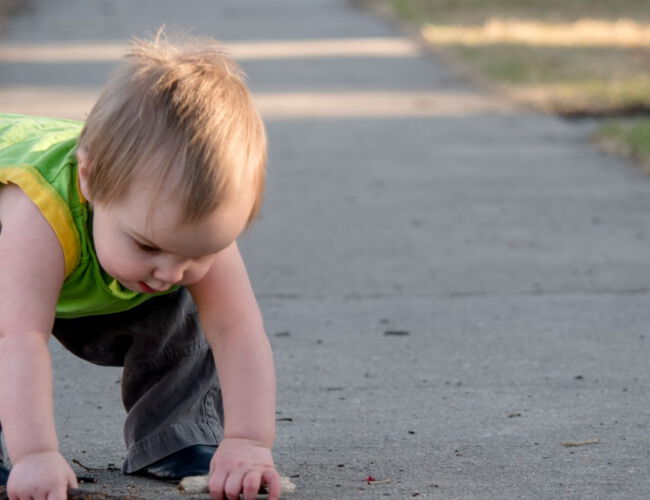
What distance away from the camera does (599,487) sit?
9.41 ft

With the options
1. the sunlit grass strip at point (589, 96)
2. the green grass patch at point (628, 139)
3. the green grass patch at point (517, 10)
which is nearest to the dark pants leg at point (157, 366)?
the green grass patch at point (628, 139)

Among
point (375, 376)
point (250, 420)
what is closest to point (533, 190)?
point (375, 376)

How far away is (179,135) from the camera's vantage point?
94.7 inches

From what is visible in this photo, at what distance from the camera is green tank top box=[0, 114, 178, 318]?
2598 mm

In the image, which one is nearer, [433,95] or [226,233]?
[226,233]

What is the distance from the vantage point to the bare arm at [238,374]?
2.70 metres

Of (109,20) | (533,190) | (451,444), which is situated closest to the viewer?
(451,444)

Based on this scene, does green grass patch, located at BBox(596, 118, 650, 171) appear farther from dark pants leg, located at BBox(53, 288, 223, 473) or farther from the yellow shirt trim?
the yellow shirt trim

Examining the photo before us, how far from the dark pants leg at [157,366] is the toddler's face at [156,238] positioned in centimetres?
42

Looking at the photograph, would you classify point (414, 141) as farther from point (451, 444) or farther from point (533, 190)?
point (451, 444)

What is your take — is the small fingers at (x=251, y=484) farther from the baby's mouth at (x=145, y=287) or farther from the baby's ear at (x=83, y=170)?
the baby's ear at (x=83, y=170)

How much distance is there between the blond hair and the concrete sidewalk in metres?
0.79

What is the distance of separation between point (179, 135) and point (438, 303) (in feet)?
7.96

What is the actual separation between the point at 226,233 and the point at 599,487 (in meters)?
1.02
